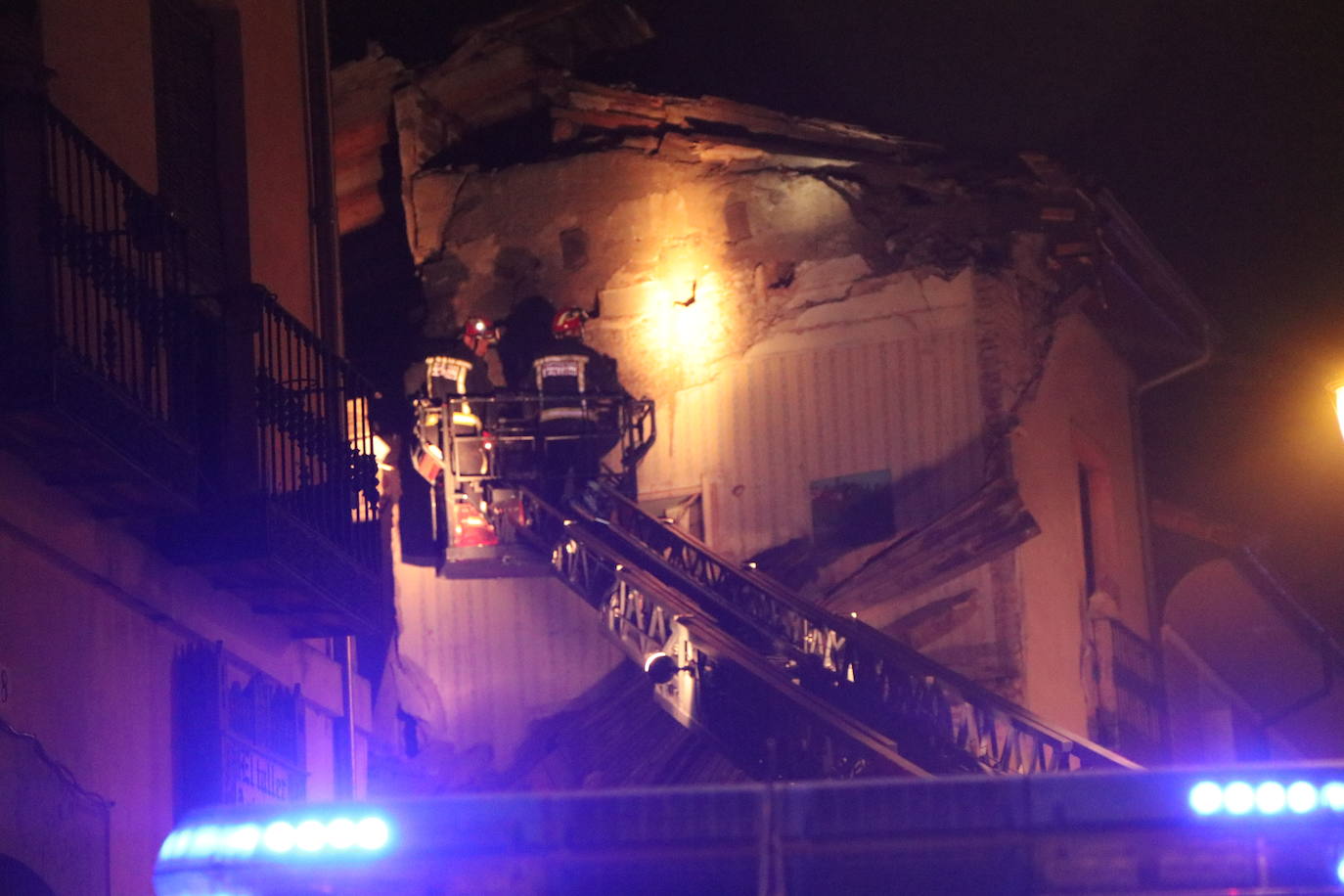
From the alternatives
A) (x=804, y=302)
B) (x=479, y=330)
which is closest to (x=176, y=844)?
(x=804, y=302)

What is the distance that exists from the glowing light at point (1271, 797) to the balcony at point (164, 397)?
5.68m

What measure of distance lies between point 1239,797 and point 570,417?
18589mm

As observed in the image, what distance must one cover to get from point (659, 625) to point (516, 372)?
720 cm

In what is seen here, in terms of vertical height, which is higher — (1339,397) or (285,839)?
(1339,397)

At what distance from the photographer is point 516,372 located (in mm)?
25109

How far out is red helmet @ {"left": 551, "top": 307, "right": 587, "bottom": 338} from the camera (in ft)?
80.4

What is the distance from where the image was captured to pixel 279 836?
17.6ft

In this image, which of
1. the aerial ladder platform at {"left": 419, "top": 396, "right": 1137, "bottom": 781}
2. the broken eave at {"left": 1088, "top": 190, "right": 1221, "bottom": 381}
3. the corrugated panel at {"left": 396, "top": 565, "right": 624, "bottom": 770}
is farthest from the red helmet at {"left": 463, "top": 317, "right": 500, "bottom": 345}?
the broken eave at {"left": 1088, "top": 190, "right": 1221, "bottom": 381}

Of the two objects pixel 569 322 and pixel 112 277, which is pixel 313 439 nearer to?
pixel 112 277

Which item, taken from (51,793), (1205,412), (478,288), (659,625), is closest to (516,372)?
(478,288)

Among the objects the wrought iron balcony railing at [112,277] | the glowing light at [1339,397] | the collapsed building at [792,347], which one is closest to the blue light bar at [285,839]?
the wrought iron balcony railing at [112,277]

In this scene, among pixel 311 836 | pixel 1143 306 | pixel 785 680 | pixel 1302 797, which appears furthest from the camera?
pixel 1143 306

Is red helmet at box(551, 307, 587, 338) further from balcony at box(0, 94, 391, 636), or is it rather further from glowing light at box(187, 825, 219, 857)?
glowing light at box(187, 825, 219, 857)

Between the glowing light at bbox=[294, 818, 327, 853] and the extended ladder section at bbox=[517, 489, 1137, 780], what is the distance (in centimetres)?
977
